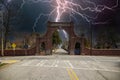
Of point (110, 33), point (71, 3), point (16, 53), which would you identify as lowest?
point (16, 53)

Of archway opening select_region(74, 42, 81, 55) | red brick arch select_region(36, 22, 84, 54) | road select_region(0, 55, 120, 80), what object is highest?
red brick arch select_region(36, 22, 84, 54)

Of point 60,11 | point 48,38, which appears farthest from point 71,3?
point 48,38

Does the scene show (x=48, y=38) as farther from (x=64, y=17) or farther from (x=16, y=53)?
(x=64, y=17)

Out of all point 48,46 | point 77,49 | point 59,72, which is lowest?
point 59,72

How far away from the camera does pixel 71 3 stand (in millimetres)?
60844

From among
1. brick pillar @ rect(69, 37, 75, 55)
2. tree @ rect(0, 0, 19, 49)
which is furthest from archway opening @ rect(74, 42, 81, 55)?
tree @ rect(0, 0, 19, 49)

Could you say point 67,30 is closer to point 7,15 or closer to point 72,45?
point 72,45

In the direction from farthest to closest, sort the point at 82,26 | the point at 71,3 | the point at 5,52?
the point at 82,26 < the point at 71,3 < the point at 5,52

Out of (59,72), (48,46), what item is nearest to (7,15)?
(48,46)

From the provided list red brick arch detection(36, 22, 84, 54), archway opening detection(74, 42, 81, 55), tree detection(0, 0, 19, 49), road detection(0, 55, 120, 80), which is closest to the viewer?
road detection(0, 55, 120, 80)

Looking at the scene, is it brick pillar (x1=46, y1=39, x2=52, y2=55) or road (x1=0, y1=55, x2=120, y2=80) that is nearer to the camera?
road (x1=0, y1=55, x2=120, y2=80)

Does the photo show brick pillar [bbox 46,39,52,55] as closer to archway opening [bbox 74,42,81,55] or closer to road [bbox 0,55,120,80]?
archway opening [bbox 74,42,81,55]

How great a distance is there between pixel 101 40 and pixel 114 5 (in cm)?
1690

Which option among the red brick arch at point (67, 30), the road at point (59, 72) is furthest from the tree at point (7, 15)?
the road at point (59, 72)
